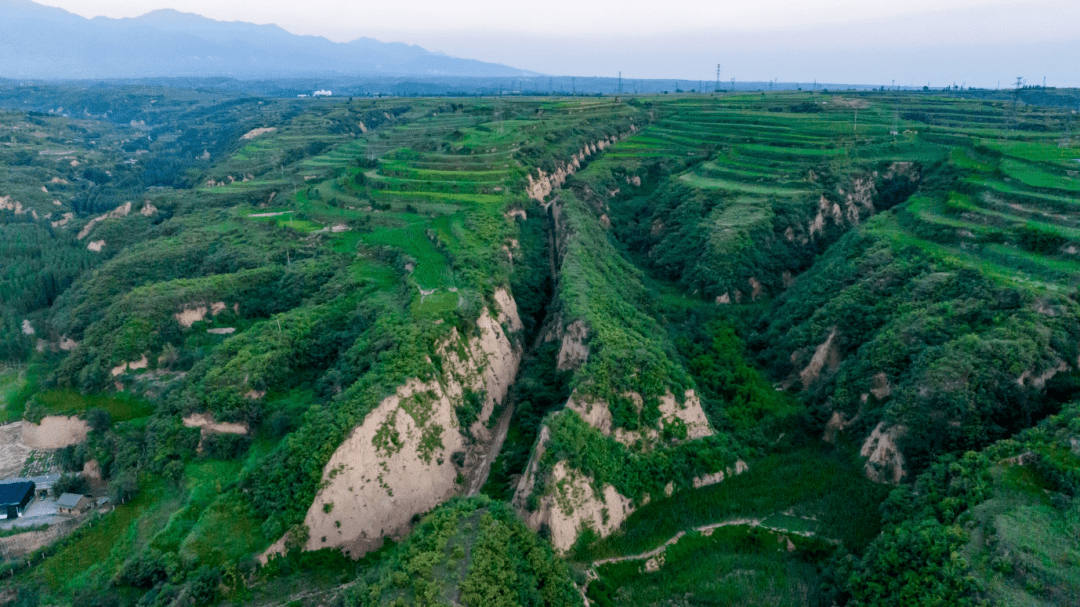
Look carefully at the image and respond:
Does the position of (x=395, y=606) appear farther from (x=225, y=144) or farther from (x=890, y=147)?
(x=225, y=144)

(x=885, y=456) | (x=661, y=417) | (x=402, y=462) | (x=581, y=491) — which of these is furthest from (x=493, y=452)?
(x=885, y=456)

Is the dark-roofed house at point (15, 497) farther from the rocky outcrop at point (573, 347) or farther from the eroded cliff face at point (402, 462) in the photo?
the rocky outcrop at point (573, 347)

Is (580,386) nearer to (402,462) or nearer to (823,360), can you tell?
(402,462)

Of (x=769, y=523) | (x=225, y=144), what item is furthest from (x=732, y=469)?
(x=225, y=144)

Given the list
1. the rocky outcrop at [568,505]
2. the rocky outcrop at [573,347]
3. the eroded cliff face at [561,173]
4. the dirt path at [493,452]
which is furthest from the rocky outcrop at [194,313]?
the rocky outcrop at [568,505]

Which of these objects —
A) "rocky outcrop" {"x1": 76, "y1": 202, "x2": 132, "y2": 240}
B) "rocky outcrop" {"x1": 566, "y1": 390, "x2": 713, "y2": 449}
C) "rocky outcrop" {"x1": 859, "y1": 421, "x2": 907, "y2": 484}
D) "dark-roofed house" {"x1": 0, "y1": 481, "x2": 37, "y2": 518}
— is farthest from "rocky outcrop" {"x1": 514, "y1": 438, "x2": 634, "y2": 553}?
"rocky outcrop" {"x1": 76, "y1": 202, "x2": 132, "y2": 240}
